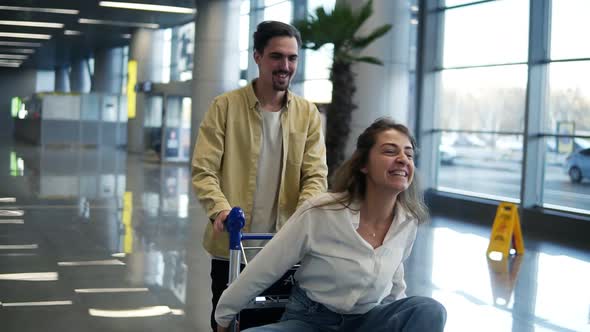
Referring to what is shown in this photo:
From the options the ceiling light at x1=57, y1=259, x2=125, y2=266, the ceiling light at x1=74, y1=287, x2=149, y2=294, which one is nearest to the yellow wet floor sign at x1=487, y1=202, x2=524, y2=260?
the ceiling light at x1=57, y1=259, x2=125, y2=266

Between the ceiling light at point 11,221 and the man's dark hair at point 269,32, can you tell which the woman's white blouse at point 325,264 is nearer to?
the man's dark hair at point 269,32

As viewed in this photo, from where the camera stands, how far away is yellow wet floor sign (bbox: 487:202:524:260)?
31.2ft

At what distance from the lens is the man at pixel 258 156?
341 cm

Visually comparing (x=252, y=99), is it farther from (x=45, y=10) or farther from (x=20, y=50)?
(x=20, y=50)

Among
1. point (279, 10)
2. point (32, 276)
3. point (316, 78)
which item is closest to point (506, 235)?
point (32, 276)

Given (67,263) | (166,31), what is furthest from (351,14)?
(166,31)

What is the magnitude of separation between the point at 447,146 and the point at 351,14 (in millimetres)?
5533

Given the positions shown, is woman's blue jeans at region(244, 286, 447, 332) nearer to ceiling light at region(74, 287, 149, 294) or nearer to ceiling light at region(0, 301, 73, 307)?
ceiling light at region(0, 301, 73, 307)

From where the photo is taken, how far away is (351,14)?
40.4 ft

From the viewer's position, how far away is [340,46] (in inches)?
494

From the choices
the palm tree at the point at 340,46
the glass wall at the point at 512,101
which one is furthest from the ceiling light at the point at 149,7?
the palm tree at the point at 340,46

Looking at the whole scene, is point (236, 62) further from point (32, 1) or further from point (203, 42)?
point (32, 1)

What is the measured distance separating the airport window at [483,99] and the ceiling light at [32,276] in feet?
30.4

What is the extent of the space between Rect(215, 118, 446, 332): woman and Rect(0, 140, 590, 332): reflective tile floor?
9.38 feet
